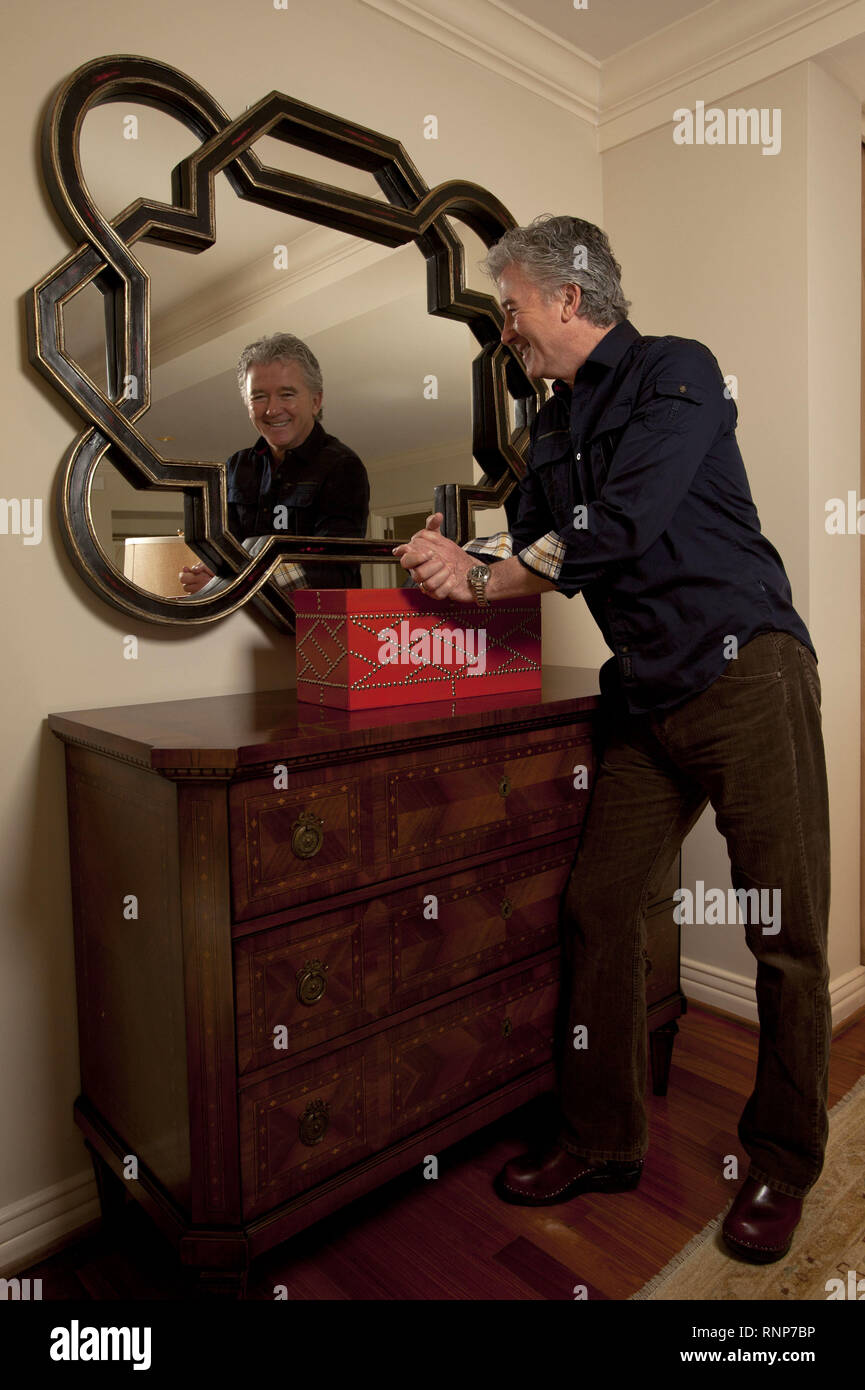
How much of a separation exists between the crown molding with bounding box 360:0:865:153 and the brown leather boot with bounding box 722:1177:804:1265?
2588 millimetres

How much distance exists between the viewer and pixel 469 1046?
5.55 ft

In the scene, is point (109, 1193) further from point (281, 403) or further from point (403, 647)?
point (281, 403)

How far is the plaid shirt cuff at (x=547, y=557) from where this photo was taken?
5.28 ft

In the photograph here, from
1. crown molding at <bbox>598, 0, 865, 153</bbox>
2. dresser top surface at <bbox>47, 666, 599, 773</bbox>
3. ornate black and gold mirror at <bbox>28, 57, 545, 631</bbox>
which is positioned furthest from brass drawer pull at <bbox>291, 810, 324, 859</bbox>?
crown molding at <bbox>598, 0, 865, 153</bbox>

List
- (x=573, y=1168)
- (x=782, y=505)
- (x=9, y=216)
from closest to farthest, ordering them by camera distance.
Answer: (x=9, y=216), (x=573, y=1168), (x=782, y=505)

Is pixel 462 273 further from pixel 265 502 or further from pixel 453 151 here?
pixel 265 502

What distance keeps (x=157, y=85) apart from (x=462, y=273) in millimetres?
801

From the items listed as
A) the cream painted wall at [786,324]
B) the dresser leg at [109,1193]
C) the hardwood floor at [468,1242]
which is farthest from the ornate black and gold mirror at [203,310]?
the hardwood floor at [468,1242]

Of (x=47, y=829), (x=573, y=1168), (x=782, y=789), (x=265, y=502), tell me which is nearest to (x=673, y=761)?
(x=782, y=789)

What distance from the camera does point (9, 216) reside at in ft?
5.16

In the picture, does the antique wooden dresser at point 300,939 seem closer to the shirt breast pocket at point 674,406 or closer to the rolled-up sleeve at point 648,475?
the rolled-up sleeve at point 648,475

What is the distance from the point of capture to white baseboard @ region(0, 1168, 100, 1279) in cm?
166

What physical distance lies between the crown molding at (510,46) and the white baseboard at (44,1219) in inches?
103

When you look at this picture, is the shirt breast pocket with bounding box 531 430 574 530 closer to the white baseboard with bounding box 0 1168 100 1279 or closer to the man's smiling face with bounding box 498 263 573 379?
the man's smiling face with bounding box 498 263 573 379
